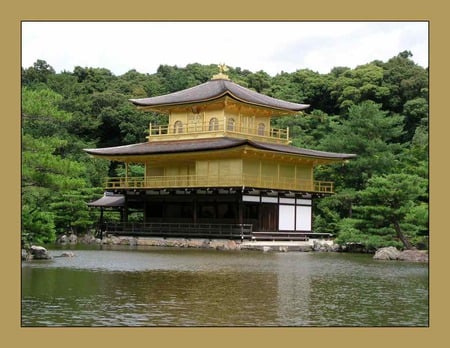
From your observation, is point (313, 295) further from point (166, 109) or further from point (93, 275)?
point (166, 109)

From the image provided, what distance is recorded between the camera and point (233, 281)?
61.9ft

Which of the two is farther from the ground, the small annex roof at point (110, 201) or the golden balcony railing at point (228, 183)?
the golden balcony railing at point (228, 183)

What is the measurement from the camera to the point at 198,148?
3744 centimetres

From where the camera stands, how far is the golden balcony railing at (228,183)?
36656 millimetres

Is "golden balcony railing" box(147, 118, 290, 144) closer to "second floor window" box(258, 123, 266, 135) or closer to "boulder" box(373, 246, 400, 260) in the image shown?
"second floor window" box(258, 123, 266, 135)

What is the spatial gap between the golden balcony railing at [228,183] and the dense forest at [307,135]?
206 centimetres

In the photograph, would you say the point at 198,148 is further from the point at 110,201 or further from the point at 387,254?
the point at 387,254

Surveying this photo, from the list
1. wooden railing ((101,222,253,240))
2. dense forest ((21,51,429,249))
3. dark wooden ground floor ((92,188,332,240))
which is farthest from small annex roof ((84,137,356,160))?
wooden railing ((101,222,253,240))

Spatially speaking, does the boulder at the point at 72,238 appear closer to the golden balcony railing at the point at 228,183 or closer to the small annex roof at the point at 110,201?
the small annex roof at the point at 110,201

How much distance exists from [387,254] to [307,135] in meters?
22.9

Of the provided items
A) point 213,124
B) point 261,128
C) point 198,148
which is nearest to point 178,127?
point 213,124

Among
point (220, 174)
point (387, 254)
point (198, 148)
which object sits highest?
point (198, 148)

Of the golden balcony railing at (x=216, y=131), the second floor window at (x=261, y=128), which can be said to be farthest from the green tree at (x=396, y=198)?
the second floor window at (x=261, y=128)

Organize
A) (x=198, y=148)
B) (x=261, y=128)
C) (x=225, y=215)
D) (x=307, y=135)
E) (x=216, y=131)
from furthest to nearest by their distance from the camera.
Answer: (x=307, y=135)
(x=261, y=128)
(x=216, y=131)
(x=225, y=215)
(x=198, y=148)
